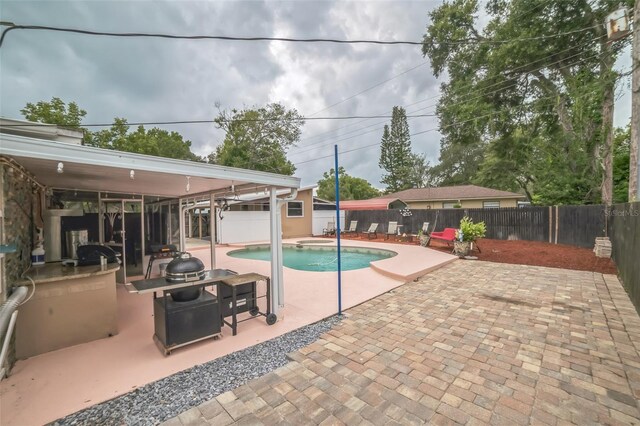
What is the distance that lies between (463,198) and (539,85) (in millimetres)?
8967

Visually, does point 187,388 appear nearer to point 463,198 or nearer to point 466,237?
point 466,237

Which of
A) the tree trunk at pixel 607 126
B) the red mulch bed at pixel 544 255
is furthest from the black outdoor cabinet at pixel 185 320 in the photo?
the tree trunk at pixel 607 126

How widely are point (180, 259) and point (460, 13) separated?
56.8 feet

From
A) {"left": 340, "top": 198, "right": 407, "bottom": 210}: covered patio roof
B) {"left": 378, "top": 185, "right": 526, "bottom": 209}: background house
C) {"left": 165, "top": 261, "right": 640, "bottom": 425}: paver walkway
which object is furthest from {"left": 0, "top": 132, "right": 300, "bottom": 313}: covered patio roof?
{"left": 378, "top": 185, "right": 526, "bottom": 209}: background house

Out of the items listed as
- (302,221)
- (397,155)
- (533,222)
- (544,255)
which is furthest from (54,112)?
(397,155)

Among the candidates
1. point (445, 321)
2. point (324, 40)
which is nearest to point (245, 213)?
point (324, 40)

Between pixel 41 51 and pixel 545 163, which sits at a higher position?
pixel 41 51

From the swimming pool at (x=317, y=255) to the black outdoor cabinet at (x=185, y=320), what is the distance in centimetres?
620

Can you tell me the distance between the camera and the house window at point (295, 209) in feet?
54.1

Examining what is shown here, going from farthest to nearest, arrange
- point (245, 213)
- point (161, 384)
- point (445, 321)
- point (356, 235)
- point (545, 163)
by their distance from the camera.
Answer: point (356, 235) → point (245, 213) → point (545, 163) → point (445, 321) → point (161, 384)

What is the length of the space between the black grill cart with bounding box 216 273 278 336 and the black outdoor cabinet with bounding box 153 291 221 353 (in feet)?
0.73

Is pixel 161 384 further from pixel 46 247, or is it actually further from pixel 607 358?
pixel 607 358

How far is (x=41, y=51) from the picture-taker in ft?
23.4

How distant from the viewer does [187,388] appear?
2.45 metres
